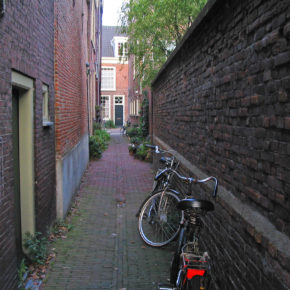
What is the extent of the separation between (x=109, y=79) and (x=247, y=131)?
38545mm

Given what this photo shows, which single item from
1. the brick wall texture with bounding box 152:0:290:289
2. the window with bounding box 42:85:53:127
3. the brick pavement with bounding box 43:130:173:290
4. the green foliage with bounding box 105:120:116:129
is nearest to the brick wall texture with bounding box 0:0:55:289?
the window with bounding box 42:85:53:127

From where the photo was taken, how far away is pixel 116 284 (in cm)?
416

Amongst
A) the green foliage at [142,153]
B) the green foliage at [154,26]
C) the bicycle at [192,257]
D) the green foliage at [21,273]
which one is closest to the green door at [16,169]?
the green foliage at [21,273]

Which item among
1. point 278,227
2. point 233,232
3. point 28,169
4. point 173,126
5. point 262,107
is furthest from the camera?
point 173,126

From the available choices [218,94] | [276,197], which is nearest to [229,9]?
[218,94]

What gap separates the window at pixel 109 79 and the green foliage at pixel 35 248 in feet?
118

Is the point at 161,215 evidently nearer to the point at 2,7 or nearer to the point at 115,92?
the point at 2,7

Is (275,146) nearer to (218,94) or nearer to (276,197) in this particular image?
(276,197)

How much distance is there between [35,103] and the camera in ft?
15.9

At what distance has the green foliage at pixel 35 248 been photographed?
4562 millimetres

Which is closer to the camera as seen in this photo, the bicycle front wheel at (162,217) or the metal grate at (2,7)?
the metal grate at (2,7)

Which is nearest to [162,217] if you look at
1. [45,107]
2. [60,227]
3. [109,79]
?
[60,227]

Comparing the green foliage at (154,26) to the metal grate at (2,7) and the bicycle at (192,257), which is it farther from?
the bicycle at (192,257)

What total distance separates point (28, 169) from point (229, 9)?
3055 mm
